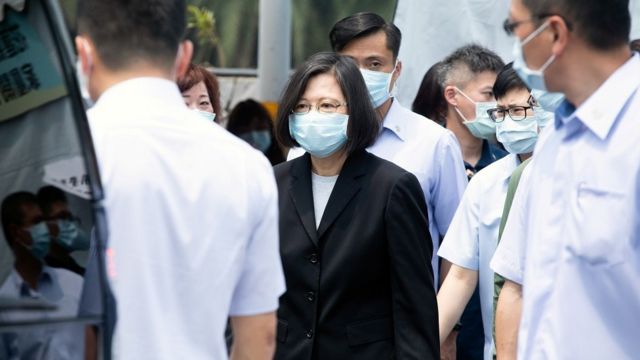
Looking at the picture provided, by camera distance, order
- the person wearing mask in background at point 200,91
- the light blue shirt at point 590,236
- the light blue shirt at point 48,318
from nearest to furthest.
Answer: the light blue shirt at point 48,318, the light blue shirt at point 590,236, the person wearing mask in background at point 200,91

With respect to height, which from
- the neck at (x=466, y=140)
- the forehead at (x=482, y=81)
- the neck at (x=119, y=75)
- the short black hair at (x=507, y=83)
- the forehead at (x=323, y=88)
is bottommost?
the neck at (x=466, y=140)

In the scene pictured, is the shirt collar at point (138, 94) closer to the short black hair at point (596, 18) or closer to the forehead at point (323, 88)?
the short black hair at point (596, 18)

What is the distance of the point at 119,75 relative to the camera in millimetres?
2838

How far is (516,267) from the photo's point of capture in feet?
12.6

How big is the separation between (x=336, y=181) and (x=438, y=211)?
1.11 metres

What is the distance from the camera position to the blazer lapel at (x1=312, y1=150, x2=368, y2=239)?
463 centimetres

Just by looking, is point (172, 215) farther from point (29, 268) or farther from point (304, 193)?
Result: point (304, 193)

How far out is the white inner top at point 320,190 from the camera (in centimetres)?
474

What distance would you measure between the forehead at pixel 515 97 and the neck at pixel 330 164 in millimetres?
951

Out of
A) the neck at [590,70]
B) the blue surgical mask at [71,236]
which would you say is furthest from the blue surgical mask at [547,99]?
the blue surgical mask at [71,236]

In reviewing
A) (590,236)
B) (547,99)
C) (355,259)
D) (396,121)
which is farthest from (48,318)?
(396,121)

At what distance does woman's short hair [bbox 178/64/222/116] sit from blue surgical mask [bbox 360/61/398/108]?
73cm

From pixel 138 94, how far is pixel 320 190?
206 cm

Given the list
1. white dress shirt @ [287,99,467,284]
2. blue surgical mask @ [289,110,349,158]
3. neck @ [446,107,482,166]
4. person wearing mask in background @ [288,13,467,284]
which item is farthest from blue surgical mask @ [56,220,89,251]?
neck @ [446,107,482,166]
